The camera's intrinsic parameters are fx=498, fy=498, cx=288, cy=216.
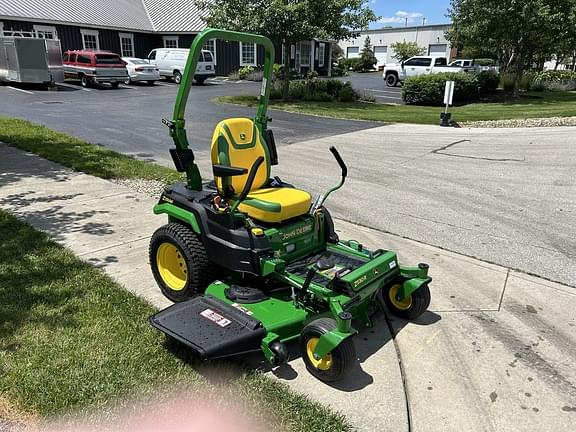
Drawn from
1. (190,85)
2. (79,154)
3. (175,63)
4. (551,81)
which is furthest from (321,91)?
(190,85)

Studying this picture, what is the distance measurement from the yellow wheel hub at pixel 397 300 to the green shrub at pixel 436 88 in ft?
55.2

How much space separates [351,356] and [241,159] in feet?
6.10

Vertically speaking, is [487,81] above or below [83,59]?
below

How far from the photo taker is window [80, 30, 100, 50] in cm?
2909

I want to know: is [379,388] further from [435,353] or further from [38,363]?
[38,363]

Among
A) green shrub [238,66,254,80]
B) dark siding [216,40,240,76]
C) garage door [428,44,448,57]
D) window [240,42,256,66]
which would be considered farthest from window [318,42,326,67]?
garage door [428,44,448,57]

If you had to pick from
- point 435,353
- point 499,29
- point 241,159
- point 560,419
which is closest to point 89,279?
point 241,159

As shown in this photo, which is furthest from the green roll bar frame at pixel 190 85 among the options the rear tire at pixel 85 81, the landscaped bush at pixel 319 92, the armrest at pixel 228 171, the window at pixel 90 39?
the window at pixel 90 39

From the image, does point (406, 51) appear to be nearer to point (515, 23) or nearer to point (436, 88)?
point (515, 23)

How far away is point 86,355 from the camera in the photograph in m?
3.27

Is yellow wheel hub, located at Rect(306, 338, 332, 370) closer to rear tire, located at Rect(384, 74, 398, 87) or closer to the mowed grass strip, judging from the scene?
the mowed grass strip

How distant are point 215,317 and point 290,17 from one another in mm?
15233

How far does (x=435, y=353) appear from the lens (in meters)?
3.49

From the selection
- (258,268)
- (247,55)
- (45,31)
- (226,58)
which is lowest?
(258,268)
